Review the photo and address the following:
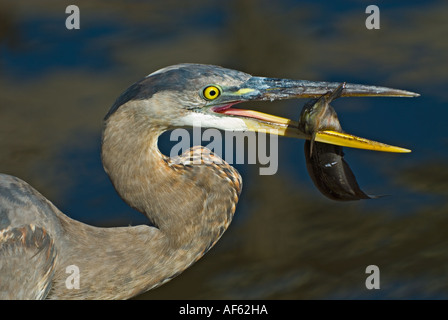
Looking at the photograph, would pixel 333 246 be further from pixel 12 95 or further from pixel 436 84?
pixel 12 95

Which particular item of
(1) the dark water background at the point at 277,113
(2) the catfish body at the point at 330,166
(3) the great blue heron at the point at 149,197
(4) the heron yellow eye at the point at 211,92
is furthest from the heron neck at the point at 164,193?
(1) the dark water background at the point at 277,113

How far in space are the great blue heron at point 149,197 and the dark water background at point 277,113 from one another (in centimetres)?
106

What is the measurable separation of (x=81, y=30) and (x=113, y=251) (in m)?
4.20

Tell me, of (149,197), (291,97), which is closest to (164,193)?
(149,197)

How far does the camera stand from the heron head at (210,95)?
3660mm

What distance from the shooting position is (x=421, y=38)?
7.46m

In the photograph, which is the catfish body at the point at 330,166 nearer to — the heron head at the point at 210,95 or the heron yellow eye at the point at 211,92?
the heron head at the point at 210,95

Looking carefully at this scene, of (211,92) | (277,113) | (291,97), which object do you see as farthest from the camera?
(277,113)

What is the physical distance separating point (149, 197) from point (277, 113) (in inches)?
109

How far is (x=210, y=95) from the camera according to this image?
3732 millimetres

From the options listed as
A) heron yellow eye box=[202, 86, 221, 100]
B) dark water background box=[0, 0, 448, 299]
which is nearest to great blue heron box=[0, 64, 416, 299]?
heron yellow eye box=[202, 86, 221, 100]

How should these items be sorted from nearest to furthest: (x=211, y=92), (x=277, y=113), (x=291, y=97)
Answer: (x=211, y=92) < (x=291, y=97) < (x=277, y=113)

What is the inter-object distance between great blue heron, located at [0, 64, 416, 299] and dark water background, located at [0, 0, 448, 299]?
3.46ft

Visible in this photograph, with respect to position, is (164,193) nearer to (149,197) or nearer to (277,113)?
(149,197)
